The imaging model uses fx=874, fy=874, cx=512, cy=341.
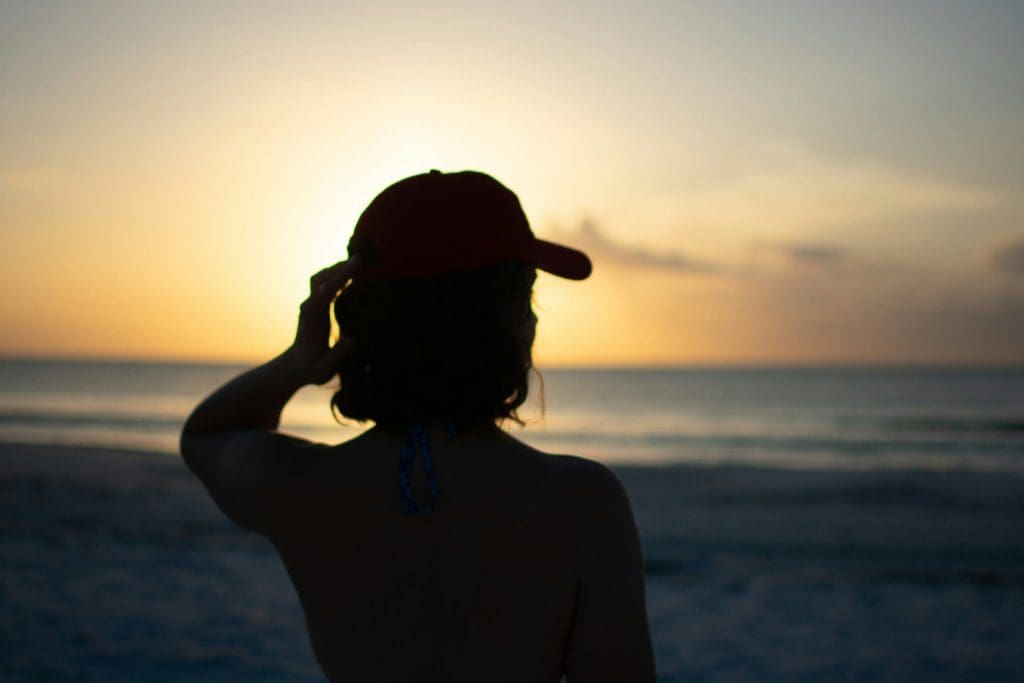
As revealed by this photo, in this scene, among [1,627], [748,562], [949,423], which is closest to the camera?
[1,627]

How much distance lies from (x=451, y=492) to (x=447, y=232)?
35cm

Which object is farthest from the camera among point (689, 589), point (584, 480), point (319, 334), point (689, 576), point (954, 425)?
point (954, 425)

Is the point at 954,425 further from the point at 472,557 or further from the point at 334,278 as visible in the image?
the point at 334,278

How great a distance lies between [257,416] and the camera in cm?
131

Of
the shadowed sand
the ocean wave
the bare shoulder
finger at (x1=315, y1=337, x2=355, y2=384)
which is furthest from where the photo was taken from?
the ocean wave

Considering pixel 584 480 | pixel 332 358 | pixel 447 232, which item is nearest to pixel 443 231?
pixel 447 232

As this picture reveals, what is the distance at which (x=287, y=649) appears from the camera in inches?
208

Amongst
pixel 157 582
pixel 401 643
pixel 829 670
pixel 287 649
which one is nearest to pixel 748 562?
pixel 829 670

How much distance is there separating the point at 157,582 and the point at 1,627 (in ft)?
4.19

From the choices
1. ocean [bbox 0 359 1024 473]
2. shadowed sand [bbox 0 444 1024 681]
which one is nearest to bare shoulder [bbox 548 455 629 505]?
shadowed sand [bbox 0 444 1024 681]

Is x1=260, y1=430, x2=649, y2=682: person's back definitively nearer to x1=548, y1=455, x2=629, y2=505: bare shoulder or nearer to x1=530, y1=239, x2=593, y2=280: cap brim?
x1=548, y1=455, x2=629, y2=505: bare shoulder

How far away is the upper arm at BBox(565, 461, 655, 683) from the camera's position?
1.15 meters

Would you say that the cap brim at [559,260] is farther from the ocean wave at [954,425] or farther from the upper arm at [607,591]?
the ocean wave at [954,425]

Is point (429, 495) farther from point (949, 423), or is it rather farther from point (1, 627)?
point (949, 423)
